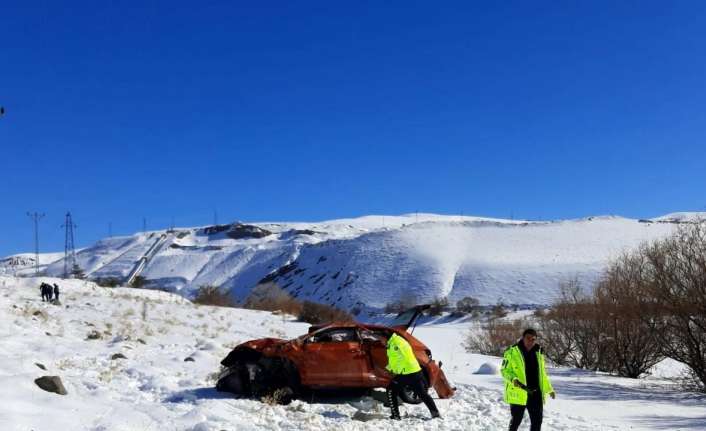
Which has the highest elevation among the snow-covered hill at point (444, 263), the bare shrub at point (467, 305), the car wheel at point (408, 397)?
the snow-covered hill at point (444, 263)

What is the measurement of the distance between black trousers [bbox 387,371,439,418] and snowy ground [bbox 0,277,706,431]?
0.86 feet

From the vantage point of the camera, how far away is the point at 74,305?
31.1 metres

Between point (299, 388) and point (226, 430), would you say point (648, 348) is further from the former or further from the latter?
point (226, 430)

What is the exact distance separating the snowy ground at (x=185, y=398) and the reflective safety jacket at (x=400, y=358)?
0.88 metres

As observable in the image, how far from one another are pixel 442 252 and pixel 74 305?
91987 mm

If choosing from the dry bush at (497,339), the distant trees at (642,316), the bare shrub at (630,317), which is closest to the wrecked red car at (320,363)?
the distant trees at (642,316)

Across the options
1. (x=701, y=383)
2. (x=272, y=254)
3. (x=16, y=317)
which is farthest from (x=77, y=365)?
(x=272, y=254)

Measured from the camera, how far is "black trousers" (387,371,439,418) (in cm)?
1186

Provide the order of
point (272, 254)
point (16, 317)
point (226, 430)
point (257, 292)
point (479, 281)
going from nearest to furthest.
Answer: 1. point (226, 430)
2. point (16, 317)
3. point (257, 292)
4. point (479, 281)
5. point (272, 254)

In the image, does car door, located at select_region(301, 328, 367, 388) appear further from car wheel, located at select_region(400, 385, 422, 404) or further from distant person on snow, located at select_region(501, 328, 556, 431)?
distant person on snow, located at select_region(501, 328, 556, 431)

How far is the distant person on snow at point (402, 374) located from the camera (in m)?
11.9

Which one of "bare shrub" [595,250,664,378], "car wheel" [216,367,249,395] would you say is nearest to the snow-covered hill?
"bare shrub" [595,250,664,378]

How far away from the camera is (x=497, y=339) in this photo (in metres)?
34.8

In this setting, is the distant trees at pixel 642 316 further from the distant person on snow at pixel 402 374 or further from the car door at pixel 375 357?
the distant person on snow at pixel 402 374
